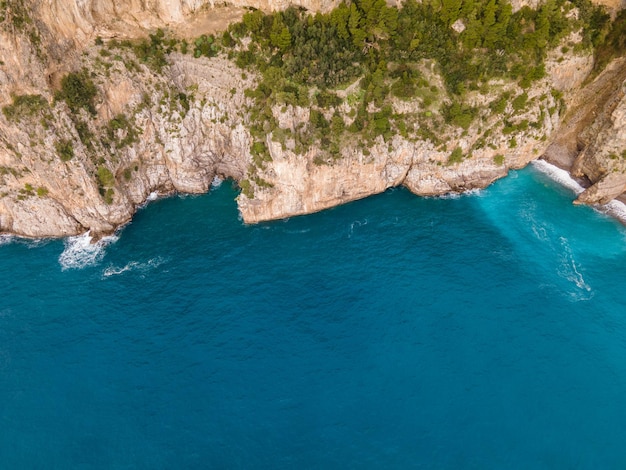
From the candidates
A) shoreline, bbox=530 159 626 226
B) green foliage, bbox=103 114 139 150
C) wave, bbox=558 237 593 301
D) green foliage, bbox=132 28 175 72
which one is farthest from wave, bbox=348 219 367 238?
green foliage, bbox=132 28 175 72

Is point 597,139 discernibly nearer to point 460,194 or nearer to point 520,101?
point 520,101

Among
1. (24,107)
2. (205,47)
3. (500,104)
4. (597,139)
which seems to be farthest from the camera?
(597,139)

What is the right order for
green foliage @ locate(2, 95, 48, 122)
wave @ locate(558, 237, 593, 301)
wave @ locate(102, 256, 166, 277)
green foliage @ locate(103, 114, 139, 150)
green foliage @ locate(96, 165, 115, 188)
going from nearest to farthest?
wave @ locate(558, 237, 593, 301) → green foliage @ locate(2, 95, 48, 122) → wave @ locate(102, 256, 166, 277) → green foliage @ locate(96, 165, 115, 188) → green foliage @ locate(103, 114, 139, 150)

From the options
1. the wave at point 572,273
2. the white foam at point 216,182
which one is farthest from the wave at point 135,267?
the wave at point 572,273

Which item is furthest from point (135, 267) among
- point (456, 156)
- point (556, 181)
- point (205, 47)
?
point (556, 181)

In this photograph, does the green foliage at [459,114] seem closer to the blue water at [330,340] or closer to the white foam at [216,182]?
the blue water at [330,340]

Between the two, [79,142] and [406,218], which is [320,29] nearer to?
[406,218]

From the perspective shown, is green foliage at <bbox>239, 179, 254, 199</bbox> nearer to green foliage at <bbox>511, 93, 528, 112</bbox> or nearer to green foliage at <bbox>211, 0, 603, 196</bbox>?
green foliage at <bbox>211, 0, 603, 196</bbox>
